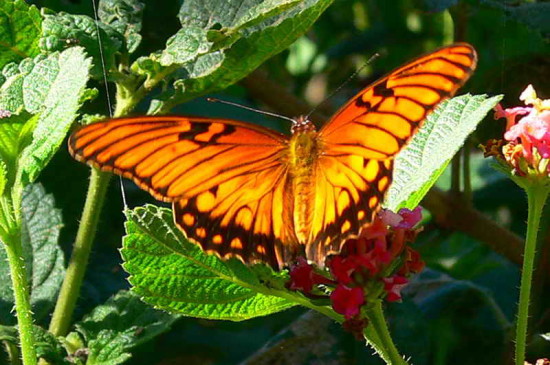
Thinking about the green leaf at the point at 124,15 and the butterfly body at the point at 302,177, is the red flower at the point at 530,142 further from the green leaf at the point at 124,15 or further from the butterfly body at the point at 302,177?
the green leaf at the point at 124,15

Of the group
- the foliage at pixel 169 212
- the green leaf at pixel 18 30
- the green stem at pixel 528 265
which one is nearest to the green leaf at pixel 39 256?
the foliage at pixel 169 212

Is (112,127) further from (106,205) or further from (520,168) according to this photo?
(106,205)

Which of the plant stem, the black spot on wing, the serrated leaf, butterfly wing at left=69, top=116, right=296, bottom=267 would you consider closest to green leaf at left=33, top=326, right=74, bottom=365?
the plant stem

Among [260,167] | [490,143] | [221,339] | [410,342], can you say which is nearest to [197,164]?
[260,167]

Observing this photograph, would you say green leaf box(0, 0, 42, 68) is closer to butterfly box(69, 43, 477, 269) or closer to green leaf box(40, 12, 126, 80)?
green leaf box(40, 12, 126, 80)

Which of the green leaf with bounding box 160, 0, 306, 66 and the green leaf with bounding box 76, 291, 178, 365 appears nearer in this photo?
the green leaf with bounding box 160, 0, 306, 66

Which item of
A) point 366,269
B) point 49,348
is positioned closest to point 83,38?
point 49,348

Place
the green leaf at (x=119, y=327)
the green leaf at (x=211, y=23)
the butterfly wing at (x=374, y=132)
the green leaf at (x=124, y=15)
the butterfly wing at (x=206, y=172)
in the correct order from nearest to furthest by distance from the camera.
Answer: the butterfly wing at (x=374, y=132) < the butterfly wing at (x=206, y=172) < the green leaf at (x=211, y=23) < the green leaf at (x=119, y=327) < the green leaf at (x=124, y=15)
